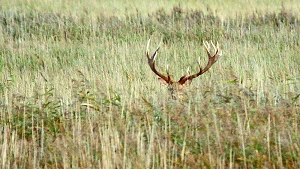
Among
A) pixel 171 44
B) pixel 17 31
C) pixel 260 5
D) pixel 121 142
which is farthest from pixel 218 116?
pixel 260 5

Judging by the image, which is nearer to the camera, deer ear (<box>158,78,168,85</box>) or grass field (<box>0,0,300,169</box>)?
grass field (<box>0,0,300,169</box>)

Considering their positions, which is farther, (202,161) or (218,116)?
(218,116)

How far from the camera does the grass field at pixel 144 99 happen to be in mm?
5551

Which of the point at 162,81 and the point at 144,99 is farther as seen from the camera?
the point at 162,81

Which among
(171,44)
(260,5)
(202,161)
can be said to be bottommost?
(202,161)

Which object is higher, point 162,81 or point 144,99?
point 162,81

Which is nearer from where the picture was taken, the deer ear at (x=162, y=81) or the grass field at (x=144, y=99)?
the grass field at (x=144, y=99)

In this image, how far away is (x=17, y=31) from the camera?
14.2 metres

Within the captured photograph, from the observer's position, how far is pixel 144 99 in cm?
652

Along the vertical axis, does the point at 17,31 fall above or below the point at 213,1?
below

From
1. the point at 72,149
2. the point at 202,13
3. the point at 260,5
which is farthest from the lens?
the point at 260,5

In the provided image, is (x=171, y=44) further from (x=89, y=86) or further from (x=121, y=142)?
(x=121, y=142)

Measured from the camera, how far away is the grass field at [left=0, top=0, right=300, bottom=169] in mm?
5551

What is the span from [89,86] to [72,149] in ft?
7.10
